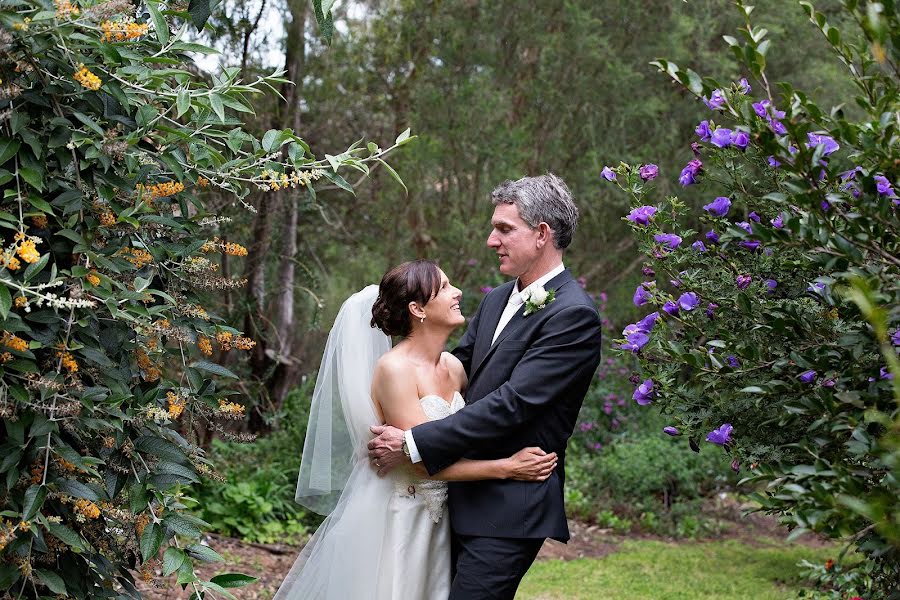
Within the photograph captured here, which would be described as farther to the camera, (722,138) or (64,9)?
(722,138)

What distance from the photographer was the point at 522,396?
3.02 meters

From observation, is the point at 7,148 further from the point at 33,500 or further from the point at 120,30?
the point at 33,500

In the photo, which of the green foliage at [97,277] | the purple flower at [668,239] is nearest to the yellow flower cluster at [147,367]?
the green foliage at [97,277]

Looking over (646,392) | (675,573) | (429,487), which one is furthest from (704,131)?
(675,573)

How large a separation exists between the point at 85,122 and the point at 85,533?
1008 mm

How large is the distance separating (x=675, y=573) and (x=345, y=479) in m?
3.91

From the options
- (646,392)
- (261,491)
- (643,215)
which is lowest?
(261,491)

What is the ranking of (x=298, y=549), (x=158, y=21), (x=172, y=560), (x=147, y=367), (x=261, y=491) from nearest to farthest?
(x=158, y=21) < (x=172, y=560) < (x=147, y=367) < (x=298, y=549) < (x=261, y=491)

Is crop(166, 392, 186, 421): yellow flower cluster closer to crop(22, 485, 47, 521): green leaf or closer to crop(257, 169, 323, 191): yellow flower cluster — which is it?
crop(22, 485, 47, 521): green leaf

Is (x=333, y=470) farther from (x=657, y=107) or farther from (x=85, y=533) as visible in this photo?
(x=657, y=107)

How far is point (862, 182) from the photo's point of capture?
190cm

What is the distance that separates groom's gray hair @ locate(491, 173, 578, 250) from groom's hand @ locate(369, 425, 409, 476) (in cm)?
85

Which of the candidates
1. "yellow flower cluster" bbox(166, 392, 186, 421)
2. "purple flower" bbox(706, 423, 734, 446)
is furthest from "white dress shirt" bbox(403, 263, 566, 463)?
"yellow flower cluster" bbox(166, 392, 186, 421)

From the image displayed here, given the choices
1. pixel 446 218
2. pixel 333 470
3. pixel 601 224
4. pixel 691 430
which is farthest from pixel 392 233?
pixel 691 430
